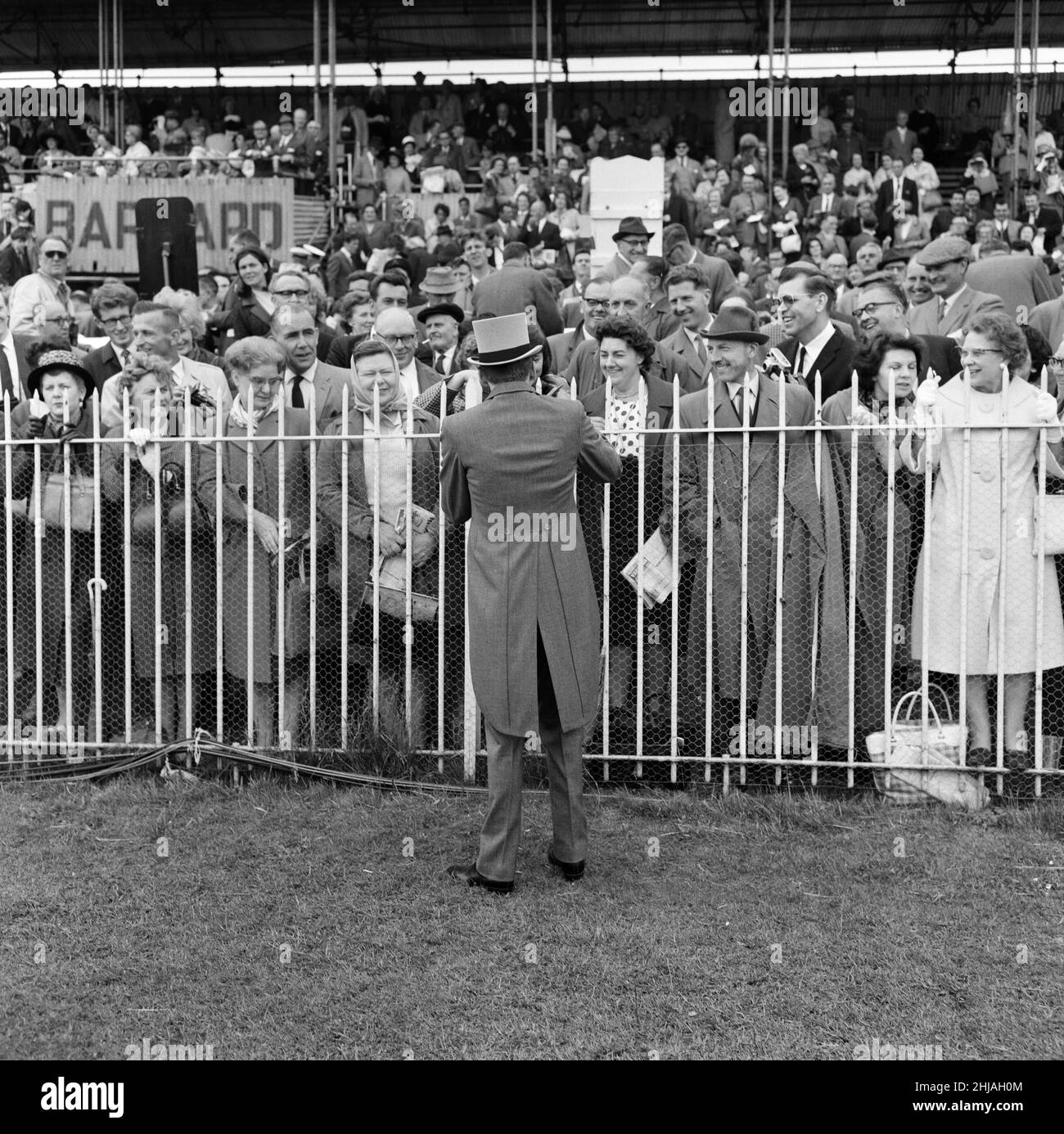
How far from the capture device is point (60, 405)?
7641mm

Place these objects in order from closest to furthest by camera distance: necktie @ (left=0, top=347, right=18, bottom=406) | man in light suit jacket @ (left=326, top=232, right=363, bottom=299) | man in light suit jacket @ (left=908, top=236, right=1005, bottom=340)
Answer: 1. man in light suit jacket @ (left=908, top=236, right=1005, bottom=340)
2. necktie @ (left=0, top=347, right=18, bottom=406)
3. man in light suit jacket @ (left=326, top=232, right=363, bottom=299)

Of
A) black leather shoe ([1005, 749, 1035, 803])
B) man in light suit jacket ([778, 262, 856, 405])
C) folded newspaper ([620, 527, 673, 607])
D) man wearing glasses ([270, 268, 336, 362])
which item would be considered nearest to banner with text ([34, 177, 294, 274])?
man wearing glasses ([270, 268, 336, 362])

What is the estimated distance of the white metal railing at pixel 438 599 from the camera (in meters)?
6.82

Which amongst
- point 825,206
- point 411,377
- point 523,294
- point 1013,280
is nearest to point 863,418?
point 411,377

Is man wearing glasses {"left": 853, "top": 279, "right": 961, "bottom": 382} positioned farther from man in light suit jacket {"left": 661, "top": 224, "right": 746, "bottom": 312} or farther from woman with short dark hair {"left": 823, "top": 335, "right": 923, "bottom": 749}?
man in light suit jacket {"left": 661, "top": 224, "right": 746, "bottom": 312}

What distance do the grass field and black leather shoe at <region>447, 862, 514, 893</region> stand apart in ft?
0.20

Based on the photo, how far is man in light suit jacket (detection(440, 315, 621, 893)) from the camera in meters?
5.75

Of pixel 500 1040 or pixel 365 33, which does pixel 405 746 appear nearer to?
pixel 500 1040

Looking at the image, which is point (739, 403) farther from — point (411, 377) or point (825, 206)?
point (825, 206)

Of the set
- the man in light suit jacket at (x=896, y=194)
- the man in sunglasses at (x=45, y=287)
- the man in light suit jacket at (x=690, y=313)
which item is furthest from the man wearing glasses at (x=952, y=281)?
the man in light suit jacket at (x=896, y=194)

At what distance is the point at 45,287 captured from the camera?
12.7 meters

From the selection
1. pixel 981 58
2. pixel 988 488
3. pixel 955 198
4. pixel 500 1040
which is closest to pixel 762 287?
pixel 955 198

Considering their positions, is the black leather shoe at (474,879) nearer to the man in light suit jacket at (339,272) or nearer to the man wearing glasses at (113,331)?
the man wearing glasses at (113,331)
